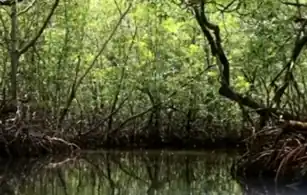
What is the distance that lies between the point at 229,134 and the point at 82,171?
716cm

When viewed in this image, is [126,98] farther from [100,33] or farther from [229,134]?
[229,134]

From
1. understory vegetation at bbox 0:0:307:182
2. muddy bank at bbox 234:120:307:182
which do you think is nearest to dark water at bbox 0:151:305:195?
muddy bank at bbox 234:120:307:182

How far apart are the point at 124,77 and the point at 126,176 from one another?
21.8 ft

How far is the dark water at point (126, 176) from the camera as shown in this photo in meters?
8.04

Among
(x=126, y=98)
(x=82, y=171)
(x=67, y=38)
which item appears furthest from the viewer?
(x=126, y=98)

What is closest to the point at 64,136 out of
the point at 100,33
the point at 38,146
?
the point at 38,146

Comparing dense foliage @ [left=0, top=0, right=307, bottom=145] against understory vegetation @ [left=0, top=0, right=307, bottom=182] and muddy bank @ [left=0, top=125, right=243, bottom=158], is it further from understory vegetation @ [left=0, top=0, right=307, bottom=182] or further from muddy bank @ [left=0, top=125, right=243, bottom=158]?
muddy bank @ [left=0, top=125, right=243, bottom=158]

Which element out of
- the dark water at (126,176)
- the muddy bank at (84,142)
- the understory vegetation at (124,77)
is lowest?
the dark water at (126,176)

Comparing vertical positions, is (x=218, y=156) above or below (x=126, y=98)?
below

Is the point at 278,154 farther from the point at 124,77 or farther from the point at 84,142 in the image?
the point at 124,77

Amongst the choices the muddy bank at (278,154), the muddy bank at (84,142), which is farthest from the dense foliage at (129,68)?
the muddy bank at (278,154)

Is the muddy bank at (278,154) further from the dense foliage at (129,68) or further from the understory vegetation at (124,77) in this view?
the dense foliage at (129,68)

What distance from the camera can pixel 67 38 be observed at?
15.1 m

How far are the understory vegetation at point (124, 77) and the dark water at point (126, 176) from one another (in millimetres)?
1107
